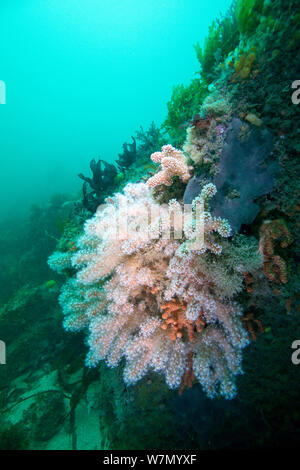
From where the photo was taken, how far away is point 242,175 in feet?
7.50

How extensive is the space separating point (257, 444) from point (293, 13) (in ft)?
18.0

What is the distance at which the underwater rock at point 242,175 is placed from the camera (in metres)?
2.23

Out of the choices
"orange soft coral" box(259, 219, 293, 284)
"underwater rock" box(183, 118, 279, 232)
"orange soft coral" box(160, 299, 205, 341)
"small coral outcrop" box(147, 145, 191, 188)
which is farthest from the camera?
"small coral outcrop" box(147, 145, 191, 188)

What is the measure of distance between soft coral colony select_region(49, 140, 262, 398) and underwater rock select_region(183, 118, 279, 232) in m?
0.19

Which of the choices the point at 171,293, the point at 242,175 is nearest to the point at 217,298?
the point at 171,293

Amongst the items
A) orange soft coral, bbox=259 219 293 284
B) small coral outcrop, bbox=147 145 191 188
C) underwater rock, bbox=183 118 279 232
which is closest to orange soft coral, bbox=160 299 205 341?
orange soft coral, bbox=259 219 293 284

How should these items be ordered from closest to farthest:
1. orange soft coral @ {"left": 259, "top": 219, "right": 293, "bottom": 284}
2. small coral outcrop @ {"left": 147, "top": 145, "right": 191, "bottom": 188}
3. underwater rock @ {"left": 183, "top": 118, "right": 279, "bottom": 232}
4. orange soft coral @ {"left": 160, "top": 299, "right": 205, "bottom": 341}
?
orange soft coral @ {"left": 259, "top": 219, "right": 293, "bottom": 284} < underwater rock @ {"left": 183, "top": 118, "right": 279, "bottom": 232} < orange soft coral @ {"left": 160, "top": 299, "right": 205, "bottom": 341} < small coral outcrop @ {"left": 147, "top": 145, "right": 191, "bottom": 188}

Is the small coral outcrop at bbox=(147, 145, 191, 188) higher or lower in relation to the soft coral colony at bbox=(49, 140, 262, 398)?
higher

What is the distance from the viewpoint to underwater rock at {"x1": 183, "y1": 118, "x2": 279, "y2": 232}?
2.23 metres

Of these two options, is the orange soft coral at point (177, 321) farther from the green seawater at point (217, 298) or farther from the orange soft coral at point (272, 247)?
the orange soft coral at point (272, 247)

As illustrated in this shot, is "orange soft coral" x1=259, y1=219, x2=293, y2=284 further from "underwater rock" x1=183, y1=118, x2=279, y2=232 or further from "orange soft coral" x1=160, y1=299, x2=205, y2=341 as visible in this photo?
"orange soft coral" x1=160, y1=299, x2=205, y2=341

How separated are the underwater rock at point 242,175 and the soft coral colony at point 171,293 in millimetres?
187

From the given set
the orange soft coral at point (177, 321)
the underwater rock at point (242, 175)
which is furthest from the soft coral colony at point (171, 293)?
the underwater rock at point (242, 175)

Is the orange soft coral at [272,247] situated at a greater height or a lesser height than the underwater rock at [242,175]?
lesser
